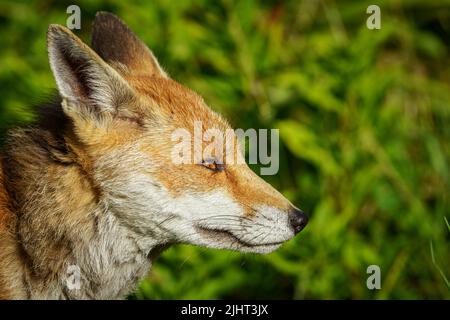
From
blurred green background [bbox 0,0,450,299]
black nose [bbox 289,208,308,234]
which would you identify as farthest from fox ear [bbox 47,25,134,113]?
blurred green background [bbox 0,0,450,299]

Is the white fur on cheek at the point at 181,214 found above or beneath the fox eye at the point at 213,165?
beneath

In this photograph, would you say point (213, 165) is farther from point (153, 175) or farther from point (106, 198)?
point (106, 198)

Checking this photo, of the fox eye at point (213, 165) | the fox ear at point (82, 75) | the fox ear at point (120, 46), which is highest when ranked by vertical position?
the fox ear at point (120, 46)

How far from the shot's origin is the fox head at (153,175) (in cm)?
402

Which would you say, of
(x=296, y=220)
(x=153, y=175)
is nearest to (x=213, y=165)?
(x=153, y=175)

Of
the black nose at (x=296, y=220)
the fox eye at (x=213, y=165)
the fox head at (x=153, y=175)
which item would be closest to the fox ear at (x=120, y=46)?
the fox head at (x=153, y=175)

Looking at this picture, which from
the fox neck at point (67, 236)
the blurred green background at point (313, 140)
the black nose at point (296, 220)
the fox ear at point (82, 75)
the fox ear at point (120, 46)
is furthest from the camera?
the blurred green background at point (313, 140)

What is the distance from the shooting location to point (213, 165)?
4215 millimetres

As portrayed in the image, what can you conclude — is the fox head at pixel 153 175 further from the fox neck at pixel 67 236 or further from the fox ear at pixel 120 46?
A: the fox ear at pixel 120 46

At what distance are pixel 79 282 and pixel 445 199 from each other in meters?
3.60

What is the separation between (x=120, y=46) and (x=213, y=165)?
1192 millimetres
